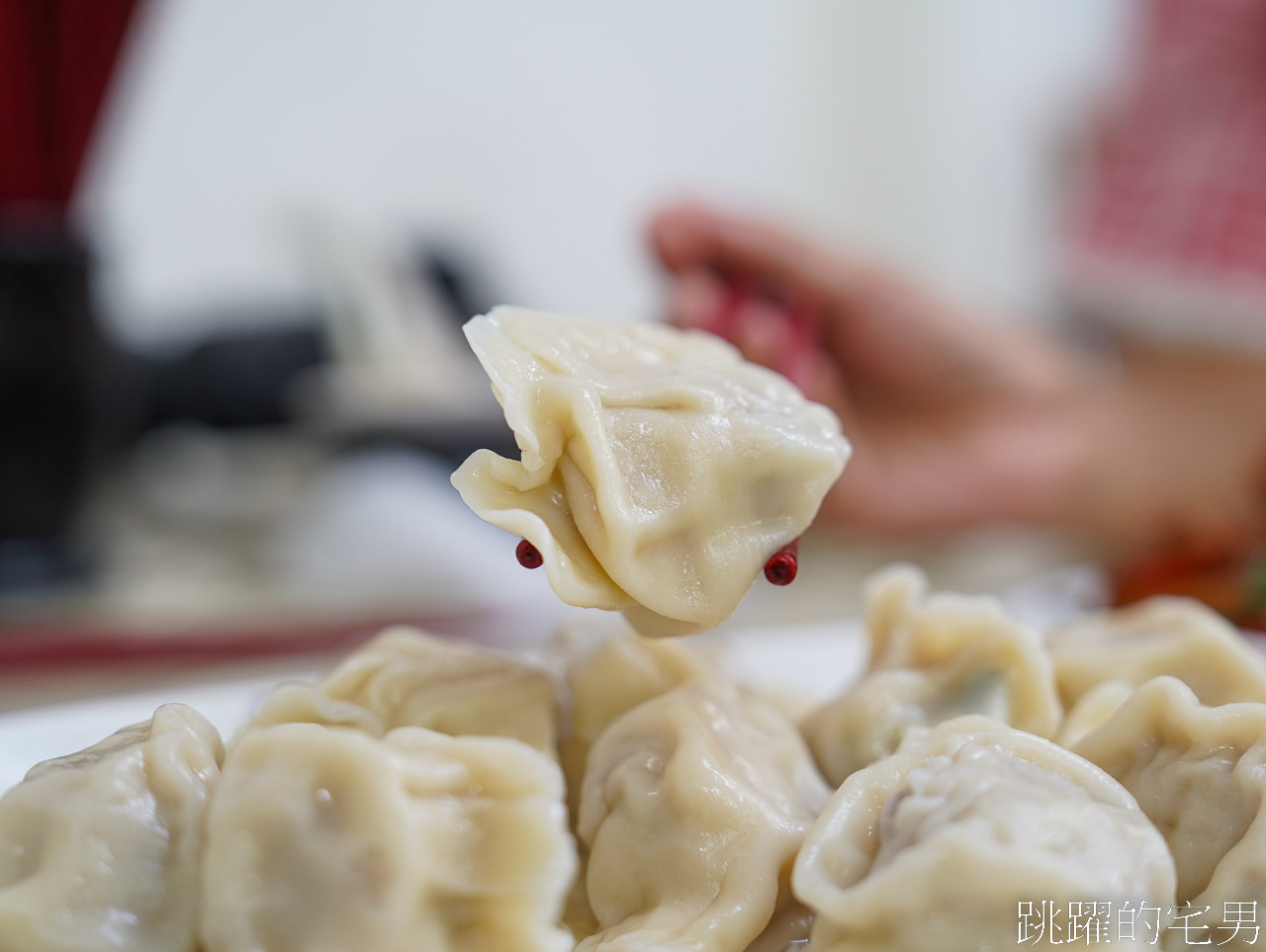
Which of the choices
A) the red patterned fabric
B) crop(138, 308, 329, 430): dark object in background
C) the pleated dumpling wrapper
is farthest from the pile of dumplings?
the red patterned fabric

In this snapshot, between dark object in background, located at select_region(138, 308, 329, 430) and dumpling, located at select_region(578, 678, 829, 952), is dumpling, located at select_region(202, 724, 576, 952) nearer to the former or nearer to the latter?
dumpling, located at select_region(578, 678, 829, 952)

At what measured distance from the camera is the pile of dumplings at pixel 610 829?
22.0 inches

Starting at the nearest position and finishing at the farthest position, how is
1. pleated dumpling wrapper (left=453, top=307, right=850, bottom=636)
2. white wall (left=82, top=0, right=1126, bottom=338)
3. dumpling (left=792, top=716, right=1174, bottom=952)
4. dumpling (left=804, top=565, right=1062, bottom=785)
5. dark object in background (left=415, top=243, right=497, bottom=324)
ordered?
dumpling (left=792, top=716, right=1174, bottom=952)
pleated dumpling wrapper (left=453, top=307, right=850, bottom=636)
dumpling (left=804, top=565, right=1062, bottom=785)
dark object in background (left=415, top=243, right=497, bottom=324)
white wall (left=82, top=0, right=1126, bottom=338)

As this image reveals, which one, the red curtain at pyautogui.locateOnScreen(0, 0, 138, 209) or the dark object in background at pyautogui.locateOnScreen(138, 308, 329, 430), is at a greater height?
the red curtain at pyautogui.locateOnScreen(0, 0, 138, 209)

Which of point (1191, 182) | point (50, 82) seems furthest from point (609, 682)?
point (1191, 182)

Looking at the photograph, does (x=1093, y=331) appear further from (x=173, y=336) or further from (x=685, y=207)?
(x=173, y=336)

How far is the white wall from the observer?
3.33 meters

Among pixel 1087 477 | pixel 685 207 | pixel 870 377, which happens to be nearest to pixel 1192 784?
pixel 685 207

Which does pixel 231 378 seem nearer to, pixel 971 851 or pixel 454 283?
pixel 454 283

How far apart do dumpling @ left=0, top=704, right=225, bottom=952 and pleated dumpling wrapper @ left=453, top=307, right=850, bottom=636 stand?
230mm

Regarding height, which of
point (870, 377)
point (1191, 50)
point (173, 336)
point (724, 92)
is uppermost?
point (1191, 50)

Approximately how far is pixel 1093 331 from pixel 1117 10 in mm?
1235

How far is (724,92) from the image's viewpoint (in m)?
4.16

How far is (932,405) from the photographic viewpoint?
8.18 feet
